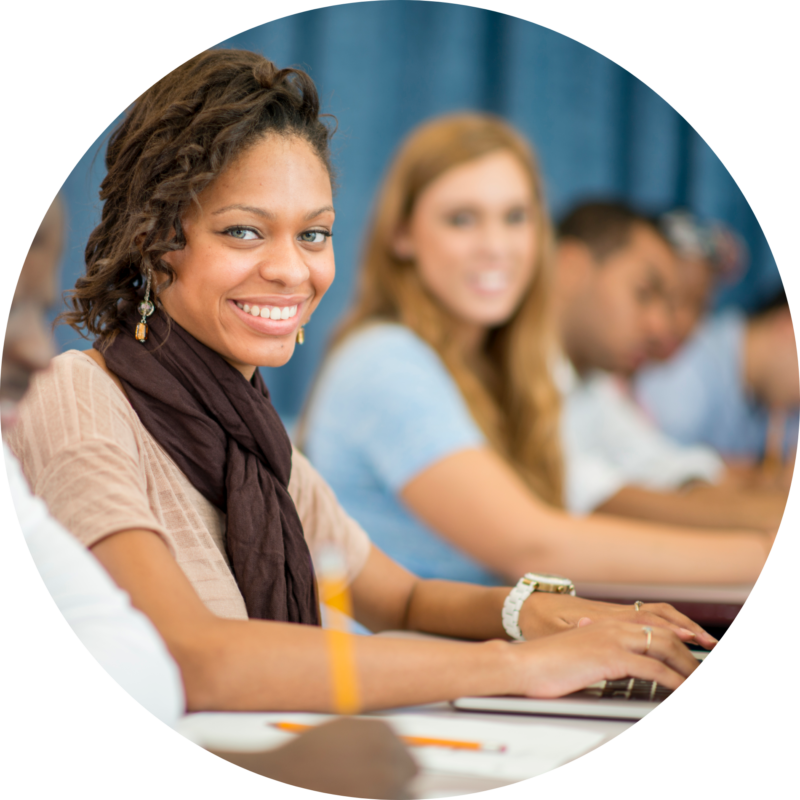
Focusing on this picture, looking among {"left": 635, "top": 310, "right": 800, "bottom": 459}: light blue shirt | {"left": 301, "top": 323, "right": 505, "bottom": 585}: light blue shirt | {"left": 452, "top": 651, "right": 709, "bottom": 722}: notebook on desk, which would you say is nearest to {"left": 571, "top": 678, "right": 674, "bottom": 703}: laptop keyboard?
{"left": 452, "top": 651, "right": 709, "bottom": 722}: notebook on desk

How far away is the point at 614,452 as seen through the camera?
1.22 metres

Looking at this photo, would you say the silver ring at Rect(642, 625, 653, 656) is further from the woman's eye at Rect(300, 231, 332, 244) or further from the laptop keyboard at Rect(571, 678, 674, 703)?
the woman's eye at Rect(300, 231, 332, 244)

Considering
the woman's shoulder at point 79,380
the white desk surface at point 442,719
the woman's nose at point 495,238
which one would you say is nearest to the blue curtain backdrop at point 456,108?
the woman's shoulder at point 79,380

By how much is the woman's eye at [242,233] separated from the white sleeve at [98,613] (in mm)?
238

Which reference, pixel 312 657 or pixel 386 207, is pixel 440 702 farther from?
pixel 386 207

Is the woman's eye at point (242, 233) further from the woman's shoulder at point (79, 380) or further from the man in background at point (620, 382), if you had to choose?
the man in background at point (620, 382)

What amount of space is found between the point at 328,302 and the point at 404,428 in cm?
17

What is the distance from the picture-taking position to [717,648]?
2.55ft

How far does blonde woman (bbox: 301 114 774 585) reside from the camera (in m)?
0.83

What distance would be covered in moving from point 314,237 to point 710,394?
0.87m

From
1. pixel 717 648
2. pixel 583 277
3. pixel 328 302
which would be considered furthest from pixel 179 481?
pixel 583 277

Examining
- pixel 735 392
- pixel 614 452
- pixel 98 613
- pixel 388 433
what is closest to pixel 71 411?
pixel 98 613

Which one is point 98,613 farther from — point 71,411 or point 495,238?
point 495,238

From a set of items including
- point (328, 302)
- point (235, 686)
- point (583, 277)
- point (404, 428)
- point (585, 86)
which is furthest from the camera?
point (583, 277)
